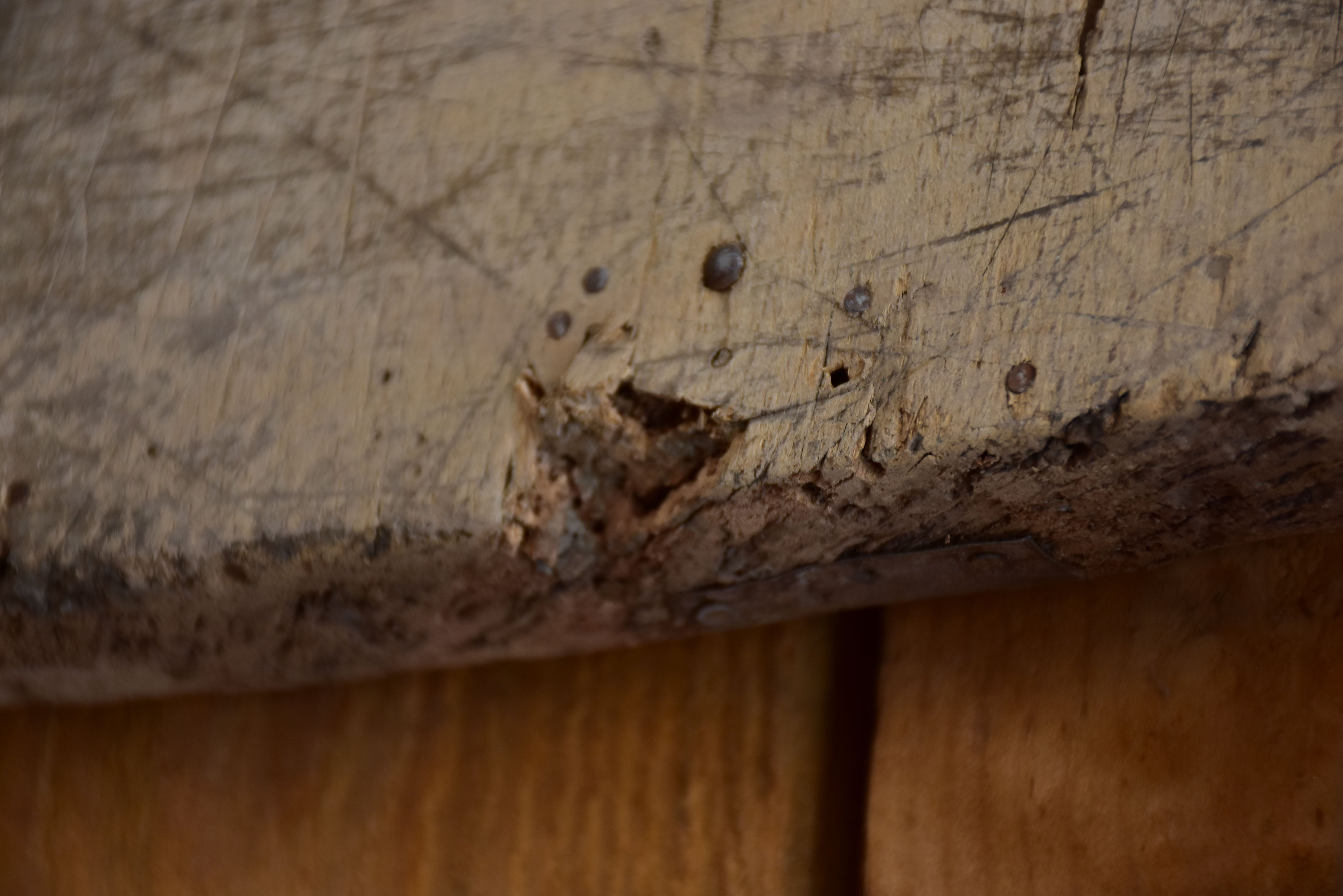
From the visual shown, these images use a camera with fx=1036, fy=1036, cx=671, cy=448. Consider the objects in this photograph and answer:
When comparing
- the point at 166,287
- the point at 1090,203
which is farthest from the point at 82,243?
the point at 1090,203

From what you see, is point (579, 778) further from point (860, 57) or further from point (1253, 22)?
point (1253, 22)

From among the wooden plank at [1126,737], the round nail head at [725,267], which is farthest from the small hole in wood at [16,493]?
the wooden plank at [1126,737]

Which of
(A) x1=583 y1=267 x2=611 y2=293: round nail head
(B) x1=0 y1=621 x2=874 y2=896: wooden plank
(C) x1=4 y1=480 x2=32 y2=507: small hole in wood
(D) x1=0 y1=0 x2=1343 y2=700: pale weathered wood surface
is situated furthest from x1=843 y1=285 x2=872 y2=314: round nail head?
(C) x1=4 y1=480 x2=32 y2=507: small hole in wood

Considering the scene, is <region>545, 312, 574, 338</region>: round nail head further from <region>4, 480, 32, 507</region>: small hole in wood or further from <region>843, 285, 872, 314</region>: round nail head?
<region>4, 480, 32, 507</region>: small hole in wood

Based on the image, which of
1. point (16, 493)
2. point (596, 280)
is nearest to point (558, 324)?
point (596, 280)

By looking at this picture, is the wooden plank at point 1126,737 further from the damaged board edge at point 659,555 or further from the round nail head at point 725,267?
the round nail head at point 725,267

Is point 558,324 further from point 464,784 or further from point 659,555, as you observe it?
point 464,784
